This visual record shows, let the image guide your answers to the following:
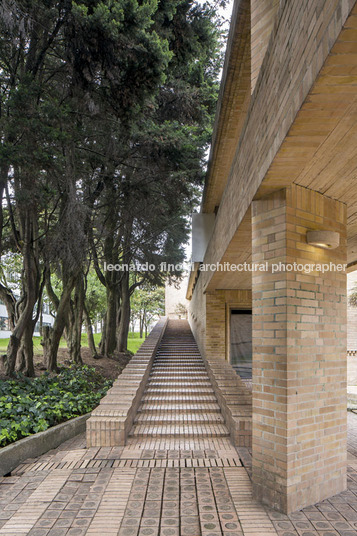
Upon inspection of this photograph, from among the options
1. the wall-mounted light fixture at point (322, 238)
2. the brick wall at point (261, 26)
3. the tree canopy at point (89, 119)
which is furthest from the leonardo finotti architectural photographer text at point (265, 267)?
the tree canopy at point (89, 119)

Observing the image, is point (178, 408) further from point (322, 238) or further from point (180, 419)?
point (322, 238)

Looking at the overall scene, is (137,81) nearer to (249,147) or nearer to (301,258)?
(249,147)

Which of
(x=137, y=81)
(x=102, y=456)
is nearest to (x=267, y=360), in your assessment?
(x=102, y=456)

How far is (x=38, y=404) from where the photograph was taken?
6203 millimetres

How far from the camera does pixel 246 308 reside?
34.7 feet

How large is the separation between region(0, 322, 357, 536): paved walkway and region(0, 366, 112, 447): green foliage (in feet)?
1.71

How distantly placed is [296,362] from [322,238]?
3.66ft

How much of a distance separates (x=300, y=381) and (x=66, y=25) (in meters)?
7.51

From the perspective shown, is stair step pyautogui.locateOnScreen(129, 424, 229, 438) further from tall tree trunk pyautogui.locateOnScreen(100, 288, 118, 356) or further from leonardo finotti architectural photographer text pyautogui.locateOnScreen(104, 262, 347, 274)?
tall tree trunk pyautogui.locateOnScreen(100, 288, 118, 356)

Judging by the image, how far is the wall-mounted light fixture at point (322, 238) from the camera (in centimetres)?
333

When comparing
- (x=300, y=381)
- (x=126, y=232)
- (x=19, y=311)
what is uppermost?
(x=126, y=232)

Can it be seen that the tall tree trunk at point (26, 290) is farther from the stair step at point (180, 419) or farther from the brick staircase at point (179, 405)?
the stair step at point (180, 419)

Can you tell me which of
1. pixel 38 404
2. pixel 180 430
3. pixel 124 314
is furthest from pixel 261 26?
pixel 124 314

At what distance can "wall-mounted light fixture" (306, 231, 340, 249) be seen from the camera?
333cm
